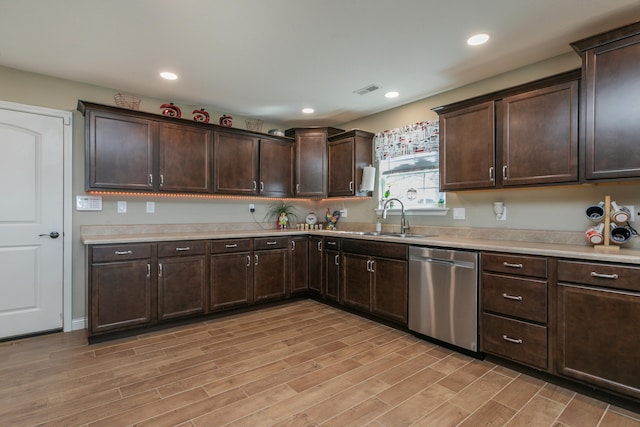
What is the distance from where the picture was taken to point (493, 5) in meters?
2.12

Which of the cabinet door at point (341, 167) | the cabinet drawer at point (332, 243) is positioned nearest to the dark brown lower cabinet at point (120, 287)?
the cabinet drawer at point (332, 243)

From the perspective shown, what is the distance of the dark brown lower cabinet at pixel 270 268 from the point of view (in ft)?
12.9

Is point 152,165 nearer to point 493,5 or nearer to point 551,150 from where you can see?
point 493,5

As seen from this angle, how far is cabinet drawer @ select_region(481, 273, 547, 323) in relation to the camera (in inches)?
91.4

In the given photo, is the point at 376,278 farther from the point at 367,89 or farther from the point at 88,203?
the point at 88,203

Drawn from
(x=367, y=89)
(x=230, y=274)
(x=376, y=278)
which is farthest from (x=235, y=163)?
(x=376, y=278)

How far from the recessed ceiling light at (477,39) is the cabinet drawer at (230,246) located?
9.66 feet

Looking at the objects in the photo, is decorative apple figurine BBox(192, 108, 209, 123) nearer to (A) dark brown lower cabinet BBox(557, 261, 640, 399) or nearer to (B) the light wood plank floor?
(B) the light wood plank floor

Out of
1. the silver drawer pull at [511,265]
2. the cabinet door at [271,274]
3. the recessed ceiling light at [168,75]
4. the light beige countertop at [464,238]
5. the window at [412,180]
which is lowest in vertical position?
the cabinet door at [271,274]

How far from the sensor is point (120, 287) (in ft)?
10.0

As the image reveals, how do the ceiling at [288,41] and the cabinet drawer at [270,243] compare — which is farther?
the cabinet drawer at [270,243]

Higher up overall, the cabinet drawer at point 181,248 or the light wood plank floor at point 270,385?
the cabinet drawer at point 181,248

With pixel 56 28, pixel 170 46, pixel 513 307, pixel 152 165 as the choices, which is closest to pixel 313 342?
pixel 513 307

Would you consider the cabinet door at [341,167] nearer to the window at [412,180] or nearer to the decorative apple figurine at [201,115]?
the window at [412,180]
